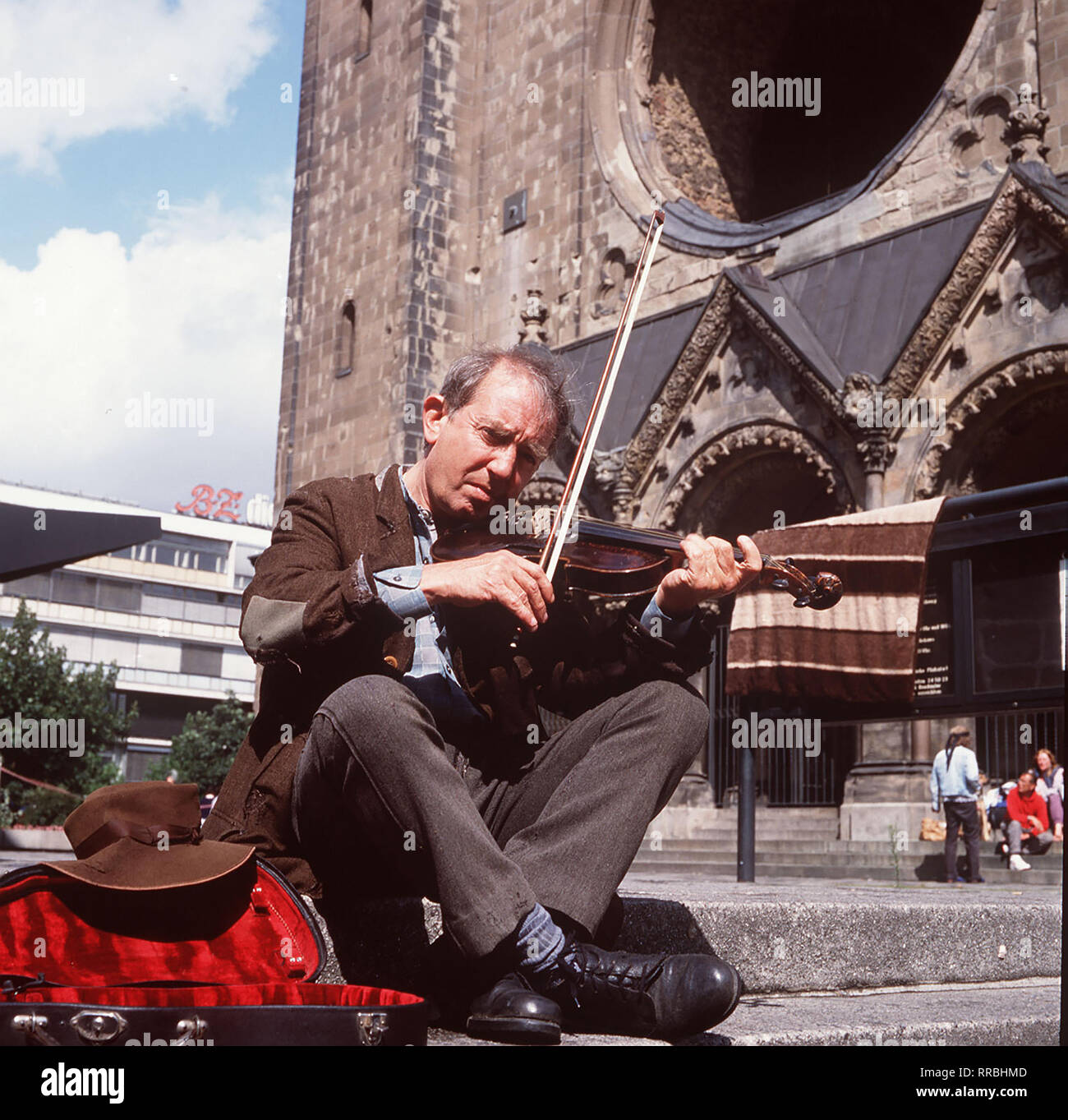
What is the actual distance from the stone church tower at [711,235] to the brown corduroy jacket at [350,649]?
452 inches

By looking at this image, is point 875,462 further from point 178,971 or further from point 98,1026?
point 98,1026

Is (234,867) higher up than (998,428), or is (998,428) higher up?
(998,428)

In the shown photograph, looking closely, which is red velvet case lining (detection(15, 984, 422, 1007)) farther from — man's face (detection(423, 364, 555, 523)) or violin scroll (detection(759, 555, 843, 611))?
violin scroll (detection(759, 555, 843, 611))

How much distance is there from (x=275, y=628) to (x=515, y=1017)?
886mm

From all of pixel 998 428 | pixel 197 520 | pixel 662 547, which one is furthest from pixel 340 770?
pixel 197 520

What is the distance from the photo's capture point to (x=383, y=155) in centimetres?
2203

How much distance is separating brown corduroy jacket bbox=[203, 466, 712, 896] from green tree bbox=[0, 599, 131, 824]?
3453 centimetres

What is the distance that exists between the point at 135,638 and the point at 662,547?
5944cm

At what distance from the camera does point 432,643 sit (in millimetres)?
2920

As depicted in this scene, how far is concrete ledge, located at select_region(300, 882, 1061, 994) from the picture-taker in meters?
2.90

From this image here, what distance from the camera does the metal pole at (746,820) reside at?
8.16 metres

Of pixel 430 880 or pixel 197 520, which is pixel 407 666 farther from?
pixel 197 520

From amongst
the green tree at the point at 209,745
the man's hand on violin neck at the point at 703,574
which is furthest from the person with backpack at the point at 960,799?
the green tree at the point at 209,745

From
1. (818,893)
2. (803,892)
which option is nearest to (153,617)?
(803,892)
